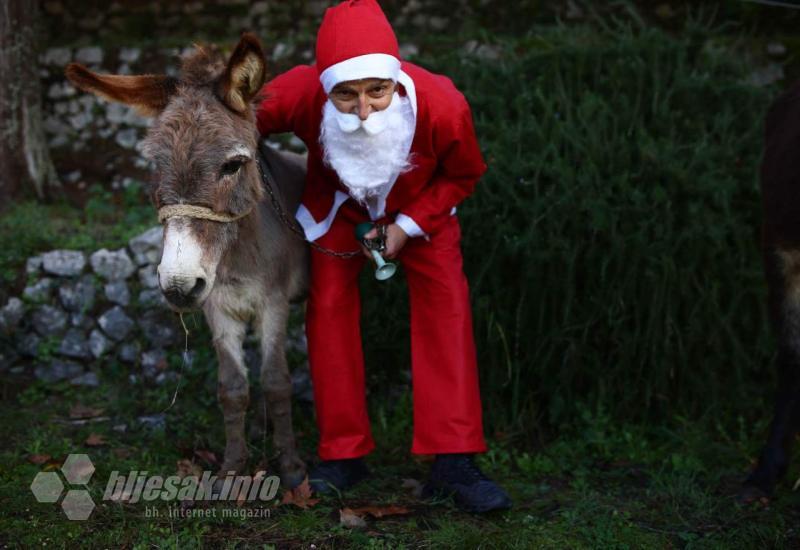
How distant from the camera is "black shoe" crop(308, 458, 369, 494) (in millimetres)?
3266

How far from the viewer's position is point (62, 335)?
14.9ft

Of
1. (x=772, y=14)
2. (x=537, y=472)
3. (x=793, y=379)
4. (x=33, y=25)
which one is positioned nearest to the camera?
(x=793, y=379)

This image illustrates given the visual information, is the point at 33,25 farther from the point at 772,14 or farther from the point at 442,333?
the point at 772,14

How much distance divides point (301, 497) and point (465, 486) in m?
0.63

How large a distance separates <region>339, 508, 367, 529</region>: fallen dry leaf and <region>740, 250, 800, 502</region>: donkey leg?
155 cm

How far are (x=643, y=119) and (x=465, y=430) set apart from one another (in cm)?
214

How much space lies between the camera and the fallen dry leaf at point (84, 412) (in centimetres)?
406

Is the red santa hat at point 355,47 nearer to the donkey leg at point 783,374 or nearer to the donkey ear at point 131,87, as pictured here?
the donkey ear at point 131,87

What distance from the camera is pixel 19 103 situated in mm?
5371

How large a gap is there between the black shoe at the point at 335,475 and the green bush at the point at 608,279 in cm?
83

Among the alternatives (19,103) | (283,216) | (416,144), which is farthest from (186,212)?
(19,103)

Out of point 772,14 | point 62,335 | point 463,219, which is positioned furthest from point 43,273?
point 772,14

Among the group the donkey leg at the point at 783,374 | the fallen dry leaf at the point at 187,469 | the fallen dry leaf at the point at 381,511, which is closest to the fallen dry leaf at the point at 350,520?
the fallen dry leaf at the point at 381,511

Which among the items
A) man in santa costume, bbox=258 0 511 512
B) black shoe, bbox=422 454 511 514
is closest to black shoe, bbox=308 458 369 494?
man in santa costume, bbox=258 0 511 512
